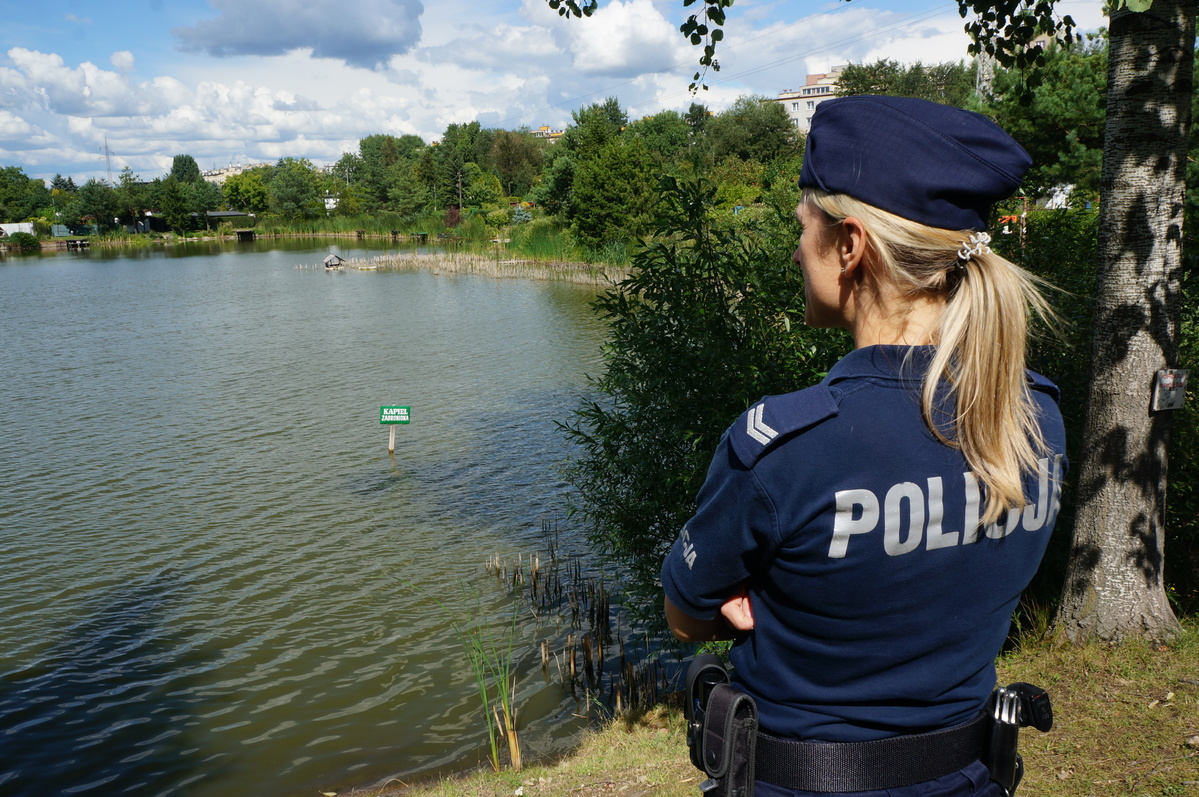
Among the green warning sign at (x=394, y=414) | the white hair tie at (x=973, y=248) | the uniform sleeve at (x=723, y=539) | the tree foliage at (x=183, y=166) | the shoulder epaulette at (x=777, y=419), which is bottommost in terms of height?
the green warning sign at (x=394, y=414)

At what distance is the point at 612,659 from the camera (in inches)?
345

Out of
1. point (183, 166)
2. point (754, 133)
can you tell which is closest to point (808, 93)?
point (754, 133)

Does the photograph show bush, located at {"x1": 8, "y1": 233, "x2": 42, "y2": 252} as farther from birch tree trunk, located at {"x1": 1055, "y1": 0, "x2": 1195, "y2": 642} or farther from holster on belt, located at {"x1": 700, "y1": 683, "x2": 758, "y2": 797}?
holster on belt, located at {"x1": 700, "y1": 683, "x2": 758, "y2": 797}

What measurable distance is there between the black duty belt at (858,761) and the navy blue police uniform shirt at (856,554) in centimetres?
2

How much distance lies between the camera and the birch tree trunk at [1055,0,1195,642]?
15.0 ft

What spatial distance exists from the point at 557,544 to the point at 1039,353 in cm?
679

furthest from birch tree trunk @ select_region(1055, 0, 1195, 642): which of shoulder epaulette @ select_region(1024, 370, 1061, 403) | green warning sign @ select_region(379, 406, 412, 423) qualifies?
green warning sign @ select_region(379, 406, 412, 423)

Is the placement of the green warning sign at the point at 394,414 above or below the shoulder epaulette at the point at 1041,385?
below

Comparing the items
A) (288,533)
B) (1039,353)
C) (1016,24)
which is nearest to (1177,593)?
→ (1039,353)

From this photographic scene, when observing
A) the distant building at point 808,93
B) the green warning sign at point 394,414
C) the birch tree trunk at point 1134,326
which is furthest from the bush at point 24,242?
the distant building at point 808,93

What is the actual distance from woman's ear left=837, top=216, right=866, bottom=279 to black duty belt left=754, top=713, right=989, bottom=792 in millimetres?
824

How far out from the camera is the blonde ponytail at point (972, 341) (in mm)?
1444

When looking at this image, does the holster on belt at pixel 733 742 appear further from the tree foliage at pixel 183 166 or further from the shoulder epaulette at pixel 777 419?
the tree foliage at pixel 183 166

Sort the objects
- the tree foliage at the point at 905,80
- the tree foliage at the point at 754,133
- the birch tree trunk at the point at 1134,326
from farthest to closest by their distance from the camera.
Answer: the tree foliage at the point at 754,133 < the tree foliage at the point at 905,80 < the birch tree trunk at the point at 1134,326
